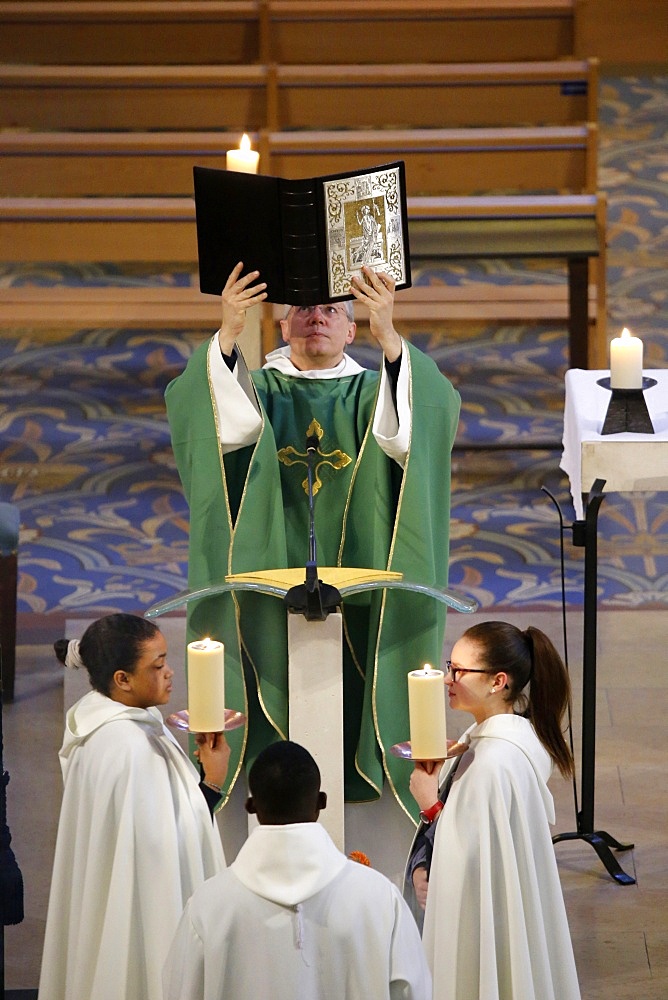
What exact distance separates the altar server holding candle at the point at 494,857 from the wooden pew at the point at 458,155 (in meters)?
5.86

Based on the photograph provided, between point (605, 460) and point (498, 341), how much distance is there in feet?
17.3

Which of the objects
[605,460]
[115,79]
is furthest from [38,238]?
[605,460]

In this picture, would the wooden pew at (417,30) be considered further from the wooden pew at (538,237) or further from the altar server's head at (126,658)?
the altar server's head at (126,658)

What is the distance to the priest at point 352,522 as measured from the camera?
420 cm

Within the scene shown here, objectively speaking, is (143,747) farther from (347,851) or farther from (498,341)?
(498,341)

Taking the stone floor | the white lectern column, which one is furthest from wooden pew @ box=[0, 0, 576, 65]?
the white lectern column

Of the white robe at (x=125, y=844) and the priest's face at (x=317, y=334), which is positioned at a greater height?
the priest's face at (x=317, y=334)

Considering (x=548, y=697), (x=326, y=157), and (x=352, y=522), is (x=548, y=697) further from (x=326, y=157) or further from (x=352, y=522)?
(x=326, y=157)

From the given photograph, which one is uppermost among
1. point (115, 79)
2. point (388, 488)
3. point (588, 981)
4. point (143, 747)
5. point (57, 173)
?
point (115, 79)

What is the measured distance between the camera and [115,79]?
9.47 meters

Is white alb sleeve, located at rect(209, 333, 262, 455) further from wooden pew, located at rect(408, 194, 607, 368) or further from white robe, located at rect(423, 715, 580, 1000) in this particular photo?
wooden pew, located at rect(408, 194, 607, 368)

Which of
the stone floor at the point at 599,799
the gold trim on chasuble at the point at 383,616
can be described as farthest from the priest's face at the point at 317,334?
the stone floor at the point at 599,799

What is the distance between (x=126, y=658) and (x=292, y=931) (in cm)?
88

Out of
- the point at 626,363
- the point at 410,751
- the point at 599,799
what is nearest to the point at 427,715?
the point at 410,751
